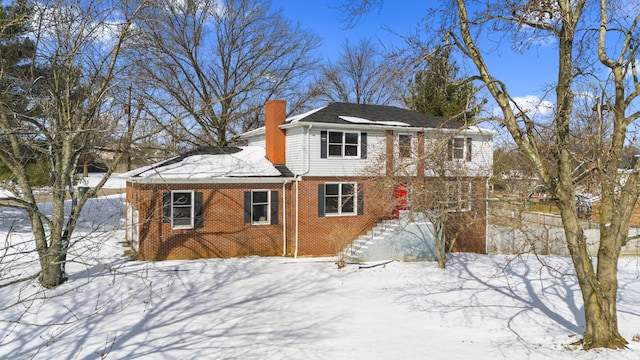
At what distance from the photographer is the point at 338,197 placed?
1848 centimetres

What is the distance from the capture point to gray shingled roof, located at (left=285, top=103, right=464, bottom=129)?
18.2 meters

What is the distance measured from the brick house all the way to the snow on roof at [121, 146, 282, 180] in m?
0.04

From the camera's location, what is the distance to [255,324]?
401 inches

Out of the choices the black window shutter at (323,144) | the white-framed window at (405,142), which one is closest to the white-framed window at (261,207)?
the black window shutter at (323,144)

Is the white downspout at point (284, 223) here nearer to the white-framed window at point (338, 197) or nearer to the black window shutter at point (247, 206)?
the black window shutter at point (247, 206)

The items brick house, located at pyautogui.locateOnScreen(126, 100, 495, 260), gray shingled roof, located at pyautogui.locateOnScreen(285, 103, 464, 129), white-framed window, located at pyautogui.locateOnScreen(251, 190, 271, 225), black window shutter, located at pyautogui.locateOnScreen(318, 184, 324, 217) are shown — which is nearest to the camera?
brick house, located at pyautogui.locateOnScreen(126, 100, 495, 260)

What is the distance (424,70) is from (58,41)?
9.34 meters

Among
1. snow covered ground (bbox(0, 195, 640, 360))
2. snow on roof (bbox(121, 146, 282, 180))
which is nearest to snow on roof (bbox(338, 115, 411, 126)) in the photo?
snow on roof (bbox(121, 146, 282, 180))

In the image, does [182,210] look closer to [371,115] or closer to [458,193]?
[371,115]

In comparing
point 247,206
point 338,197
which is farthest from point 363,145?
point 247,206

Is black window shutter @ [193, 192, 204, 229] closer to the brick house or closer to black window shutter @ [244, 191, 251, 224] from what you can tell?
the brick house

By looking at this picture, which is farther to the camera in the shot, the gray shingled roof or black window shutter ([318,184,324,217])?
the gray shingled roof

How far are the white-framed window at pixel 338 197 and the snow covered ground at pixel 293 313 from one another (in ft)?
9.93

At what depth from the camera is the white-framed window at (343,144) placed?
18.3m
